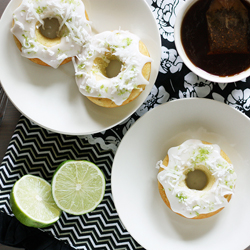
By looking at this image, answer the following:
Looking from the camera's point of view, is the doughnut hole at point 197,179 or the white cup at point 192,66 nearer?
the white cup at point 192,66

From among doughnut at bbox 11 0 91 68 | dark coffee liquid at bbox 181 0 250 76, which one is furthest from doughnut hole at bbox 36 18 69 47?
dark coffee liquid at bbox 181 0 250 76

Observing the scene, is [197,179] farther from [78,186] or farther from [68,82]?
[68,82]

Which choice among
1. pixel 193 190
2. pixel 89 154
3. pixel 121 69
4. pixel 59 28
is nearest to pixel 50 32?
pixel 59 28

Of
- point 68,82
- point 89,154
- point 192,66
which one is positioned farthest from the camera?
point 89,154

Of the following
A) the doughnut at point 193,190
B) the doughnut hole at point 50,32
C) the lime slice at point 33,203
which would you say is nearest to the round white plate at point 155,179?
the doughnut at point 193,190

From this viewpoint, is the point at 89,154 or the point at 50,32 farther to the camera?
the point at 89,154

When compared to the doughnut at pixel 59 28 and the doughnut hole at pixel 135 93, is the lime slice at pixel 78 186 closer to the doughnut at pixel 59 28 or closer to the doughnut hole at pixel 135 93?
the doughnut hole at pixel 135 93

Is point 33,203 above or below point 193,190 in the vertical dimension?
below
